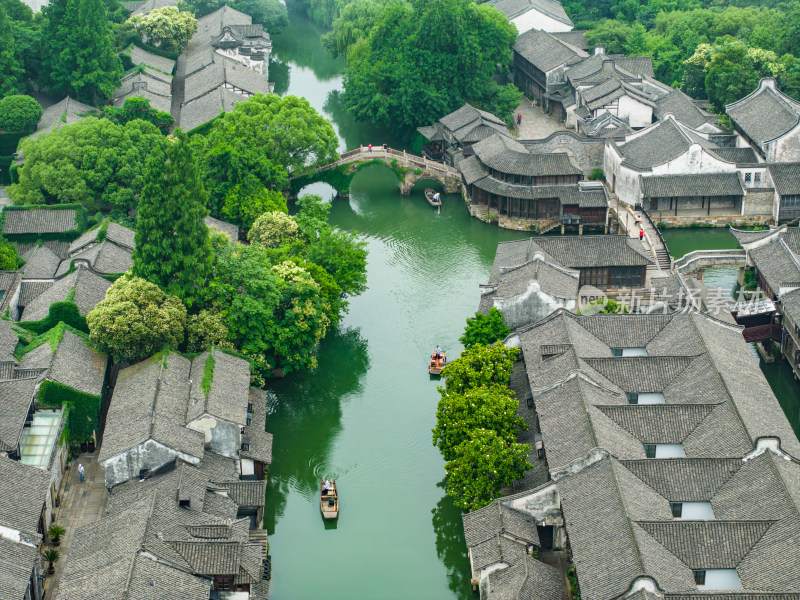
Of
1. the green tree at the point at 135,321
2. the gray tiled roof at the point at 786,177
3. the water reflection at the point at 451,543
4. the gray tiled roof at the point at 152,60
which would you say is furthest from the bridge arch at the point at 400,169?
the water reflection at the point at 451,543

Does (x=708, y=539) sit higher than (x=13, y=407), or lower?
lower

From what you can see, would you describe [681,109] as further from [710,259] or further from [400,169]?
[710,259]

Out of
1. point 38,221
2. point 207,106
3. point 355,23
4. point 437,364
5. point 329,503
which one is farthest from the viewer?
point 355,23

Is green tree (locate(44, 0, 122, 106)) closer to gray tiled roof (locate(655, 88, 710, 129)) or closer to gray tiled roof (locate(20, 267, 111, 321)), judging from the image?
gray tiled roof (locate(20, 267, 111, 321))

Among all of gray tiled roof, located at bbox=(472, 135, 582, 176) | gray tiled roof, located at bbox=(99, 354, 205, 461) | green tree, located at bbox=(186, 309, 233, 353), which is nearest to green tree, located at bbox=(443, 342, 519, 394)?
green tree, located at bbox=(186, 309, 233, 353)

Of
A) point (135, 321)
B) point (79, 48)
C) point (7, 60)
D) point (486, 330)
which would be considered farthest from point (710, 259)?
point (7, 60)

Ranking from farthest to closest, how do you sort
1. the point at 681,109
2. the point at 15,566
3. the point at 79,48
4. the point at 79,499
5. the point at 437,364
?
the point at 79,48 → the point at 681,109 → the point at 437,364 → the point at 79,499 → the point at 15,566

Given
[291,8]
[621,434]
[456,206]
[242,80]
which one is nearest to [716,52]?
[456,206]
